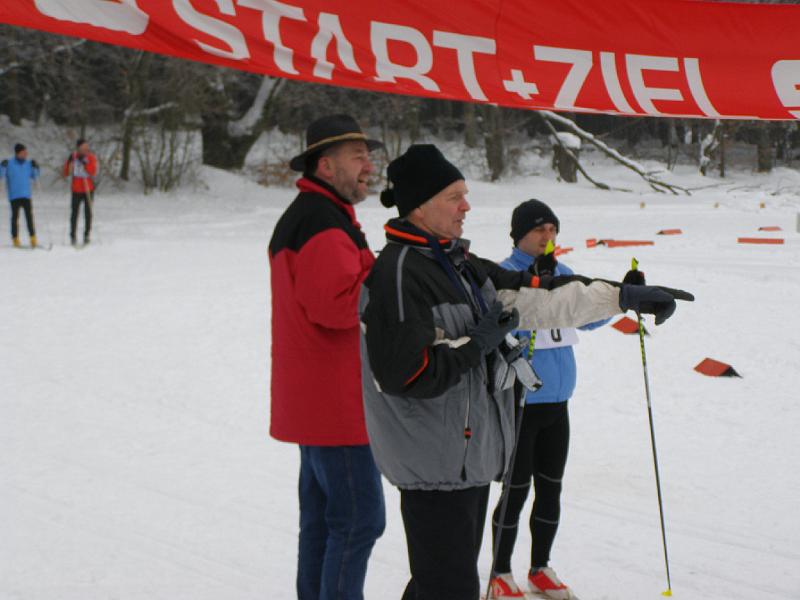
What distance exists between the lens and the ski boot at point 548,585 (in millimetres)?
3840

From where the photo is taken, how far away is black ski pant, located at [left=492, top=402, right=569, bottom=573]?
150 inches

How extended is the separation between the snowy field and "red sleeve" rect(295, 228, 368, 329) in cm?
153

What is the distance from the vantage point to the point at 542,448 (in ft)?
12.8

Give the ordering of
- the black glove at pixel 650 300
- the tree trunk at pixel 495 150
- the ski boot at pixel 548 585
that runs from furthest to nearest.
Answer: the tree trunk at pixel 495 150
the ski boot at pixel 548 585
the black glove at pixel 650 300

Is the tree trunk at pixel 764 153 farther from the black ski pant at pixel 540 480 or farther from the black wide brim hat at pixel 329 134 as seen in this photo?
the black wide brim hat at pixel 329 134

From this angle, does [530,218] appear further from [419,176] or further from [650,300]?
[419,176]

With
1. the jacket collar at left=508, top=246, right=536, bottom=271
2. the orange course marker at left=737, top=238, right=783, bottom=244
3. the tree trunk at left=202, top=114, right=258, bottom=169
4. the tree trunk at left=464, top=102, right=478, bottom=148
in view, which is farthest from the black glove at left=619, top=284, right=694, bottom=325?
the tree trunk at left=464, top=102, right=478, bottom=148

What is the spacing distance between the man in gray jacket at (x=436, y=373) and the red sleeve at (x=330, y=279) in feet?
0.83

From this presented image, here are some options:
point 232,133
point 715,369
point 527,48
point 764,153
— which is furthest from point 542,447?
point 764,153

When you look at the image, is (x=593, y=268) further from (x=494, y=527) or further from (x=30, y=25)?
(x=30, y=25)

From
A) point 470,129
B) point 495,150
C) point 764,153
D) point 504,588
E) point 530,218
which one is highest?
point 470,129

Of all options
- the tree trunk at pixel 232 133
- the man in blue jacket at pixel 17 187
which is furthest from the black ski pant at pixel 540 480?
the tree trunk at pixel 232 133

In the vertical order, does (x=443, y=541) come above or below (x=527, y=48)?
below

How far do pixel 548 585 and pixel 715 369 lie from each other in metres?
3.81
